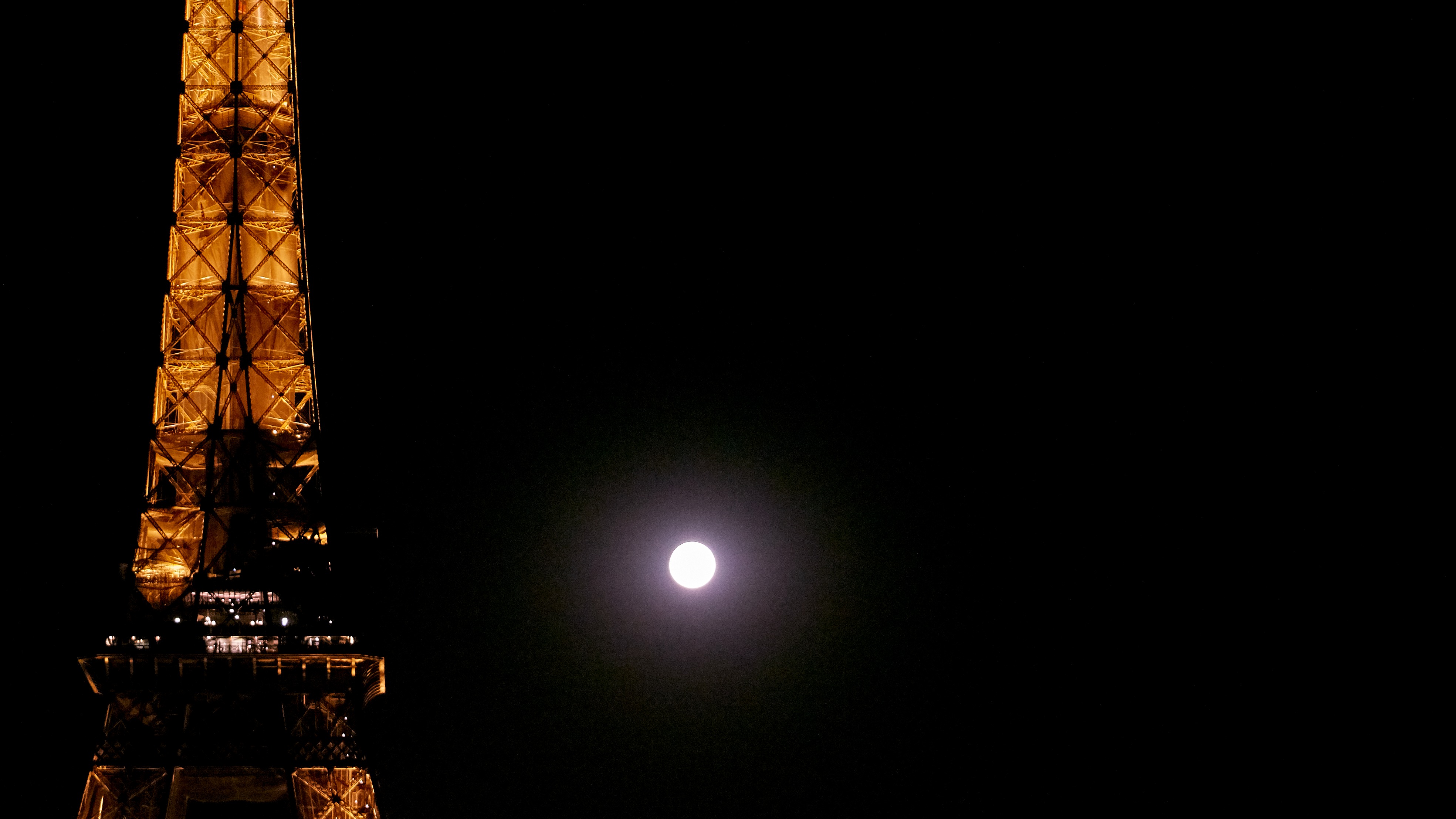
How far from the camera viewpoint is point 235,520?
51.9 meters

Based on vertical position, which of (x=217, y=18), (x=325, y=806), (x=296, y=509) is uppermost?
(x=217, y=18)

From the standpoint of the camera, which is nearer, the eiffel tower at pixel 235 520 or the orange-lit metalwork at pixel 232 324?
the eiffel tower at pixel 235 520

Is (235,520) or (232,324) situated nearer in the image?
(235,520)

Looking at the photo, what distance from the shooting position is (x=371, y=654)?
166ft

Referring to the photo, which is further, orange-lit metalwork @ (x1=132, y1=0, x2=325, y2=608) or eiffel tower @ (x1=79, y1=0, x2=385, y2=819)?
orange-lit metalwork @ (x1=132, y1=0, x2=325, y2=608)

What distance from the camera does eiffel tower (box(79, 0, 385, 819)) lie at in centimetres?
4956

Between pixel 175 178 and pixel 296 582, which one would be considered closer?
pixel 296 582

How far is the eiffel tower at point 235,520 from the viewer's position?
49562mm

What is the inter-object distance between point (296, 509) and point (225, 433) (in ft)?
10.3

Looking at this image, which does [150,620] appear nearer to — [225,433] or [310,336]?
[225,433]

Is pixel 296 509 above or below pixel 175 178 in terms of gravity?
below

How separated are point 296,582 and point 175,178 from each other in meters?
13.4

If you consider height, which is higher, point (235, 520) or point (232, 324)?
point (232, 324)

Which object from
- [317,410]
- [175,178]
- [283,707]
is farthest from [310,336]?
[283,707]
